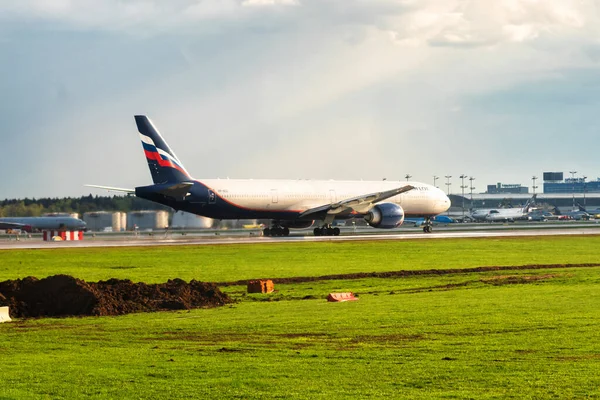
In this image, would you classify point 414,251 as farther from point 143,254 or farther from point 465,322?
point 465,322

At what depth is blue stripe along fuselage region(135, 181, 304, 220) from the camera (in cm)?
7888

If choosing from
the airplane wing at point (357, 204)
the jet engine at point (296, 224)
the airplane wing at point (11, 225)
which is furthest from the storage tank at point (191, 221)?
the airplane wing at point (357, 204)

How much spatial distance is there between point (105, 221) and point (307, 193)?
2192 inches

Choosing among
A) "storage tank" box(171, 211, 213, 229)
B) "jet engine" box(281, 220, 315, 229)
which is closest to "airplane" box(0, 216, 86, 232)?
"storage tank" box(171, 211, 213, 229)

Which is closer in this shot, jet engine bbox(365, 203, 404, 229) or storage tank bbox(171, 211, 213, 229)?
jet engine bbox(365, 203, 404, 229)

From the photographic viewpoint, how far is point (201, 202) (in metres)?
81.2

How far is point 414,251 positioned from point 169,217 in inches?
2581

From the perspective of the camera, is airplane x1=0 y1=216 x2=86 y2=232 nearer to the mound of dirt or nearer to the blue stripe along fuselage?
the blue stripe along fuselage

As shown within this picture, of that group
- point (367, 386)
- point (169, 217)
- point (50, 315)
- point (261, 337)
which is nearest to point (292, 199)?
point (169, 217)

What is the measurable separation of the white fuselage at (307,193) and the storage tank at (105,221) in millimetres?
47631

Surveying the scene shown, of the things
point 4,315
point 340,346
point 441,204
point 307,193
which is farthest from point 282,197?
point 340,346

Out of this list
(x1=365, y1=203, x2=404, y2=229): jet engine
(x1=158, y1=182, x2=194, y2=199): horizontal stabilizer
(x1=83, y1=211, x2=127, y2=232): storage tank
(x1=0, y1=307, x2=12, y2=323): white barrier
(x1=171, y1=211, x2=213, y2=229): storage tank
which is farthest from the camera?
(x1=83, y1=211, x2=127, y2=232): storage tank

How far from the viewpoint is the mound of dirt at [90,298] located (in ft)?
88.0

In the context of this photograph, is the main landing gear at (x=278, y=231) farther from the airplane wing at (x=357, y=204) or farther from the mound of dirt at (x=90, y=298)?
the mound of dirt at (x=90, y=298)
